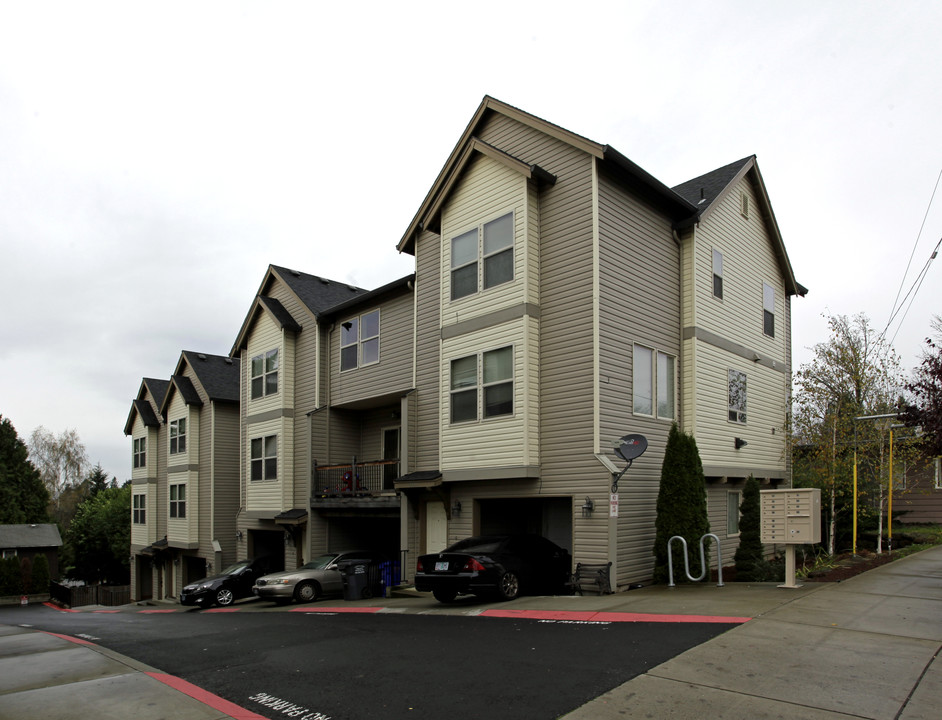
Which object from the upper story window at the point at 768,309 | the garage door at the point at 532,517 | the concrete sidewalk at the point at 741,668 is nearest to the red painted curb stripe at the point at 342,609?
the concrete sidewalk at the point at 741,668

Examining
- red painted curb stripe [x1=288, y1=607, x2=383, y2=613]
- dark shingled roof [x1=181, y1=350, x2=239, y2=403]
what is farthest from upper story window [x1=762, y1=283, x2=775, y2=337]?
dark shingled roof [x1=181, y1=350, x2=239, y2=403]

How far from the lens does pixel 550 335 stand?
1546 cm

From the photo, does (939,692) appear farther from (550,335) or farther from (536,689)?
(550,335)

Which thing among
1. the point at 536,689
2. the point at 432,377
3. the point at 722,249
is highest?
the point at 722,249

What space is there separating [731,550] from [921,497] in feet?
50.5

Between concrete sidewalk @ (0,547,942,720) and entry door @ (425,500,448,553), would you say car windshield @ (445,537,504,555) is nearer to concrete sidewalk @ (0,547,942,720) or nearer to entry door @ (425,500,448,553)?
concrete sidewalk @ (0,547,942,720)

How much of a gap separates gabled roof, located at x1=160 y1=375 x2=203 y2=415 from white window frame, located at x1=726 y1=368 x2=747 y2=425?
2332cm

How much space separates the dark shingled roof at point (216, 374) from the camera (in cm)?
3181

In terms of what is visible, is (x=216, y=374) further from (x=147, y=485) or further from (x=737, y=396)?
(x=737, y=396)

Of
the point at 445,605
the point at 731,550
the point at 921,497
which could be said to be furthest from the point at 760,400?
the point at 921,497

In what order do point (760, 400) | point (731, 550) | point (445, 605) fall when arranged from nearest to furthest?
point (445, 605) < point (731, 550) < point (760, 400)

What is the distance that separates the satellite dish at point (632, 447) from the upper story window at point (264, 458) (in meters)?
14.8

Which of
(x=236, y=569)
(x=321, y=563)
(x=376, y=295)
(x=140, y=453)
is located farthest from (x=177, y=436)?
(x=376, y=295)

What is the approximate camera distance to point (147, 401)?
39.6 meters
